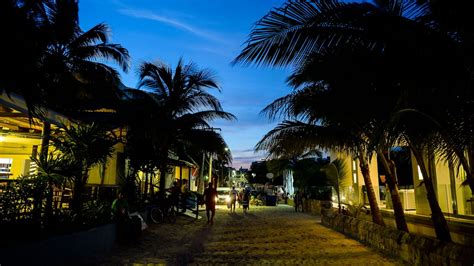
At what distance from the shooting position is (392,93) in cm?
587

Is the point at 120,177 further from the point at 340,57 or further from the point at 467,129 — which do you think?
the point at 467,129

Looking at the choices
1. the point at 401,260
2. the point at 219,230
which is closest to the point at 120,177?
the point at 219,230

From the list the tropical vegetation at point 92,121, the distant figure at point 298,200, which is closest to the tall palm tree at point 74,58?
the tropical vegetation at point 92,121

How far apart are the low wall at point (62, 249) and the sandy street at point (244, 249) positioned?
1.30 feet

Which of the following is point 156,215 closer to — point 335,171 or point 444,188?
point 335,171

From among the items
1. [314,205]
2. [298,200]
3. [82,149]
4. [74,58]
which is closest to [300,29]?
[82,149]

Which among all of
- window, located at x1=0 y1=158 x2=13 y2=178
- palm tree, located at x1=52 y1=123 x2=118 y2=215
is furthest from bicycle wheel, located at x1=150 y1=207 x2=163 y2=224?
window, located at x1=0 y1=158 x2=13 y2=178

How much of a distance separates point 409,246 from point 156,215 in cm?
900

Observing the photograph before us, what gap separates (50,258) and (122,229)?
264 centimetres

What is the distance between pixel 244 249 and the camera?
8.19 m

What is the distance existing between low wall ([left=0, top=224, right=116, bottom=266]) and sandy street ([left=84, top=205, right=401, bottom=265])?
15.6 inches

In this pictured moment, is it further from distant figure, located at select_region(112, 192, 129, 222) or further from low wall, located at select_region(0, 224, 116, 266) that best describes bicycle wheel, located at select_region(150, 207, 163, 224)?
low wall, located at select_region(0, 224, 116, 266)

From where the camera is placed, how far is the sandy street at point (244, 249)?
22.5 feet

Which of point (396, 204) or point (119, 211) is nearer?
point (396, 204)
